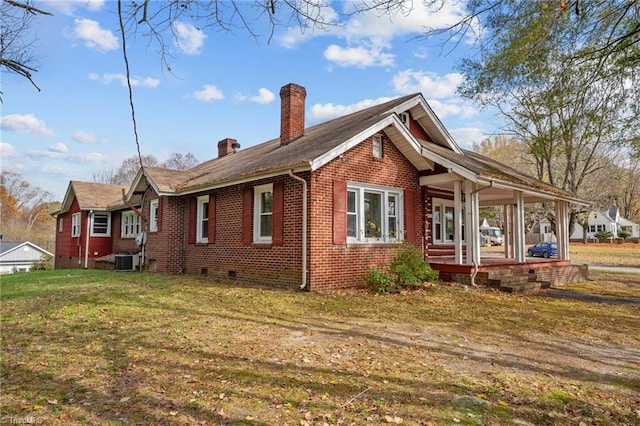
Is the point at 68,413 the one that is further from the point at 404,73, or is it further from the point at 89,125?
the point at 404,73

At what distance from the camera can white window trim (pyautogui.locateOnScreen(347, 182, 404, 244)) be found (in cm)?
1108

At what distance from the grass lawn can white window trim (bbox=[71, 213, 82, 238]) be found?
15878mm

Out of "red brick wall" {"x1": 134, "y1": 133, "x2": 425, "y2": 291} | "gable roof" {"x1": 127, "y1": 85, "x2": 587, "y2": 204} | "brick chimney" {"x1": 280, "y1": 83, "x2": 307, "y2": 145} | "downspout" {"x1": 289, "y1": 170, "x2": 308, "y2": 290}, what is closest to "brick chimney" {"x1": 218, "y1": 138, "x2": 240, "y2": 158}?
"gable roof" {"x1": 127, "y1": 85, "x2": 587, "y2": 204}

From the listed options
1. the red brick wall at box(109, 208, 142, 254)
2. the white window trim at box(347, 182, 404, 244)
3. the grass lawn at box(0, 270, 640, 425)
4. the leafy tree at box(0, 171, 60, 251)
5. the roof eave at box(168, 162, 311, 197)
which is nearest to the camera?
the grass lawn at box(0, 270, 640, 425)

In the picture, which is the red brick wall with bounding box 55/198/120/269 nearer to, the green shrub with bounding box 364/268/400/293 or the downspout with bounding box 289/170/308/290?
the downspout with bounding box 289/170/308/290

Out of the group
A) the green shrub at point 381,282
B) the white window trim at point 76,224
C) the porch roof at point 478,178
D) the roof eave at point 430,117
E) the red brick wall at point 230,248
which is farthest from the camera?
the white window trim at point 76,224

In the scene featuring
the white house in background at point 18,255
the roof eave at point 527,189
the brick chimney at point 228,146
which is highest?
the brick chimney at point 228,146

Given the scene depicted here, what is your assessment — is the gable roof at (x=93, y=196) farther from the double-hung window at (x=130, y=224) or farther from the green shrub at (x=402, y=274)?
the green shrub at (x=402, y=274)

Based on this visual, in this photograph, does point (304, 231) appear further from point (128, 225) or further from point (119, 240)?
point (119, 240)

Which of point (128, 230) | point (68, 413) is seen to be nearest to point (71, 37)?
point (68, 413)

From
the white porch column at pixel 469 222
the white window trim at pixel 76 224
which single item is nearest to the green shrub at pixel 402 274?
the white porch column at pixel 469 222

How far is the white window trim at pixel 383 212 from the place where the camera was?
1108 cm

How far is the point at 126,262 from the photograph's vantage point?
55.8ft

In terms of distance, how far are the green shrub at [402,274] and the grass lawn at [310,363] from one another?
5.12ft
